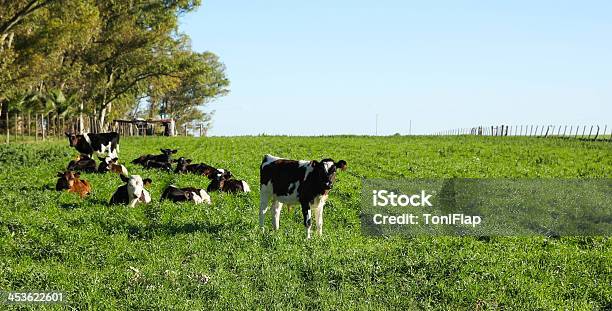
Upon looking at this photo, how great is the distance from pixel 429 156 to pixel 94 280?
31.1 metres

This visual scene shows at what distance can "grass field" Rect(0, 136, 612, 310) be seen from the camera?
10.9m

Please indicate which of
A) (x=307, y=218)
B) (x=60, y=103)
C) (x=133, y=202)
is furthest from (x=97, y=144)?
(x=307, y=218)

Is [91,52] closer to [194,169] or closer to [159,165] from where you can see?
[159,165]

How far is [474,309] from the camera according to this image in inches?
420

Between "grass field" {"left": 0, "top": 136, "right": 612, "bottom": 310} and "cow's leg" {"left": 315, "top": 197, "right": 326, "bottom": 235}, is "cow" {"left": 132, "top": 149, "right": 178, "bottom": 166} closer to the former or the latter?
"grass field" {"left": 0, "top": 136, "right": 612, "bottom": 310}

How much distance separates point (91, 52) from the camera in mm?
61625

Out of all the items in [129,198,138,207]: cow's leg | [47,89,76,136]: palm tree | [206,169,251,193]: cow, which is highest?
[47,89,76,136]: palm tree

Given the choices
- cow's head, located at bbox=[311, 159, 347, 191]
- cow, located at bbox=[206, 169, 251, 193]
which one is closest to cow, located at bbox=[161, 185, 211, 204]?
cow, located at bbox=[206, 169, 251, 193]

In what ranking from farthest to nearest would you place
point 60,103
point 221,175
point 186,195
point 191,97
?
1. point 191,97
2. point 60,103
3. point 221,175
4. point 186,195

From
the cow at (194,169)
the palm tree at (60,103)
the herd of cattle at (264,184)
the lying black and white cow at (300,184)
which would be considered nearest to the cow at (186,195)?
the herd of cattle at (264,184)

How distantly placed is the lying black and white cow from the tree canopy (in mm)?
28347

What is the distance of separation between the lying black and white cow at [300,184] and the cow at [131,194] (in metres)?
4.70

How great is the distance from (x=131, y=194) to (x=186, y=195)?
1.57 metres

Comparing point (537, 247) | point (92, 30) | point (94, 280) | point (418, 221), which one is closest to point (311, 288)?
point (94, 280)
